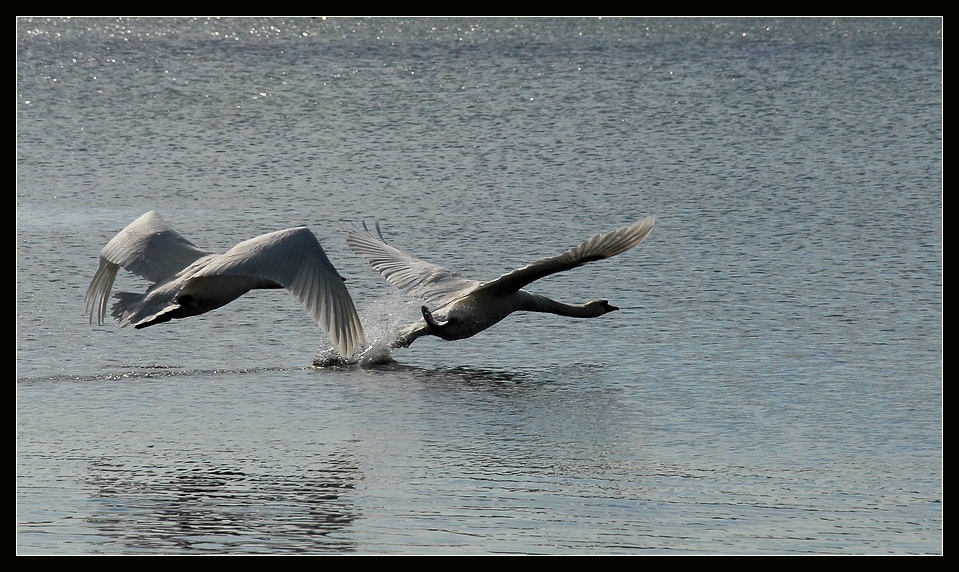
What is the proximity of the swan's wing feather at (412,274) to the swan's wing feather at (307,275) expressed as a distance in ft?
7.38

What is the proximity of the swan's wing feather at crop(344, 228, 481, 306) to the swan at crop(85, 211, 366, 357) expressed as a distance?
1876mm

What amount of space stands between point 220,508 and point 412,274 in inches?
178

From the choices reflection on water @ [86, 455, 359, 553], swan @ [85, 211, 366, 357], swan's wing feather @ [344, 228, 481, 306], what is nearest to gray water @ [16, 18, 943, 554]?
reflection on water @ [86, 455, 359, 553]

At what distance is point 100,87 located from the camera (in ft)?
105

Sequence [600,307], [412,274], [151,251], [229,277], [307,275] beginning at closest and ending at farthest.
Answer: [307,275]
[229,277]
[151,251]
[412,274]
[600,307]

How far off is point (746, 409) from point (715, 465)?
1.47m

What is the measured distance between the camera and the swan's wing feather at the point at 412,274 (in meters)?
12.8

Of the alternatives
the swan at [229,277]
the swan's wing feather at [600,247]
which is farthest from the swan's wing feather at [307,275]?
the swan's wing feather at [600,247]

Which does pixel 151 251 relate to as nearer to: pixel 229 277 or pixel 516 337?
pixel 229 277

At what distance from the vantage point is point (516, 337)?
44.5 feet

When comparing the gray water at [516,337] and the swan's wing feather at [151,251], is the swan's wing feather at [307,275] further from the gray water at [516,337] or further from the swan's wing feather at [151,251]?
the swan's wing feather at [151,251]

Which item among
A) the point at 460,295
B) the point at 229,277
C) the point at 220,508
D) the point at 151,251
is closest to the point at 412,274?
the point at 460,295

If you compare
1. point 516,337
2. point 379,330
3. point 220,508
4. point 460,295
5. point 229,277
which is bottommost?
point 516,337

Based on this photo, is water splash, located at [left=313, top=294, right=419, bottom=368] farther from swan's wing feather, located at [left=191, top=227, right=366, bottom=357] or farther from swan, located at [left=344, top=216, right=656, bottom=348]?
swan's wing feather, located at [left=191, top=227, right=366, bottom=357]
